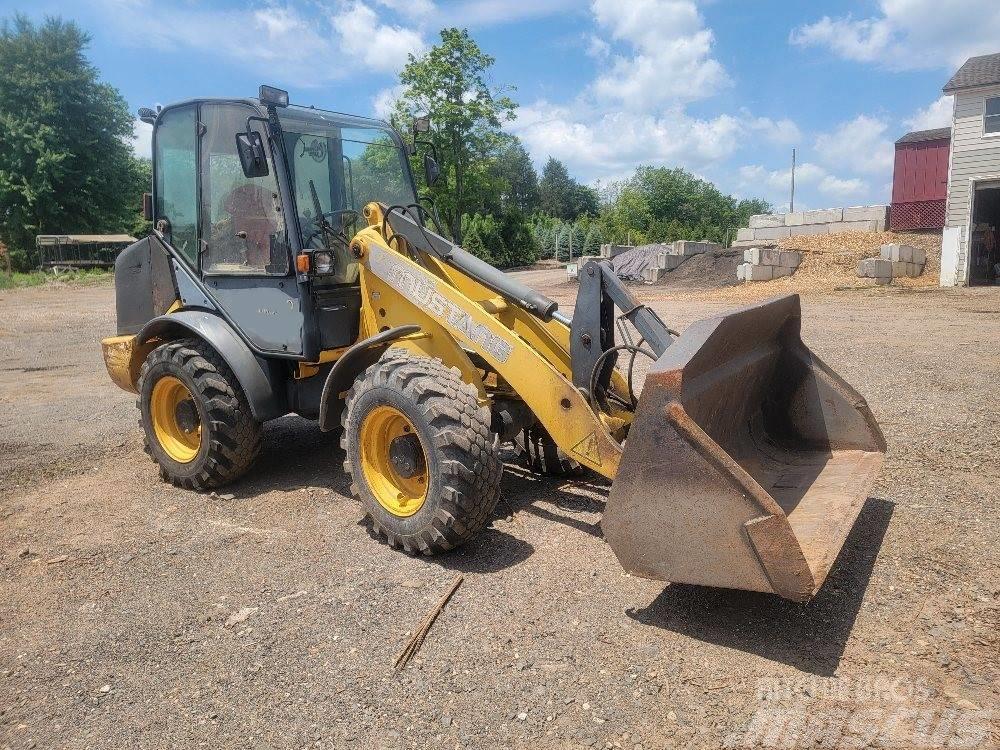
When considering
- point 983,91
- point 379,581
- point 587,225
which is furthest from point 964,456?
point 587,225

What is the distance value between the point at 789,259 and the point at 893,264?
2.90 metres

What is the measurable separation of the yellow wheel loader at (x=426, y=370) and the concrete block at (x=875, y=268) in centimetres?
1780

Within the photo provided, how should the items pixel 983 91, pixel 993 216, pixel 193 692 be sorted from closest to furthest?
1. pixel 193 692
2. pixel 983 91
3. pixel 993 216

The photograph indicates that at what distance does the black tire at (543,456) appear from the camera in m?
5.19

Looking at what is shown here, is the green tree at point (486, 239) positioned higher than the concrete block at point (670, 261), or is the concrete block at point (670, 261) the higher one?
the green tree at point (486, 239)

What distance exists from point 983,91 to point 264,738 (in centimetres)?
2411

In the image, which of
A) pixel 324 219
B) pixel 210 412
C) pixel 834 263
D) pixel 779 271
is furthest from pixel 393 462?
pixel 834 263

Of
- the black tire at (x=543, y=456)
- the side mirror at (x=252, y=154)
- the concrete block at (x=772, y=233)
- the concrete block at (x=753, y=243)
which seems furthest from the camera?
the concrete block at (x=772, y=233)

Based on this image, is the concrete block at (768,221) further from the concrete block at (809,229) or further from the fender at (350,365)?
the fender at (350,365)

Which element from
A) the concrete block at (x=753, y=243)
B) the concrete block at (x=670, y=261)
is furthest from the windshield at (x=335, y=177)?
the concrete block at (x=753, y=243)

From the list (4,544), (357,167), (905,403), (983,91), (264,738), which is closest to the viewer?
(264,738)

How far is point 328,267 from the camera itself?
474 cm

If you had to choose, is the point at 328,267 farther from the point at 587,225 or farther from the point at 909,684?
the point at 587,225

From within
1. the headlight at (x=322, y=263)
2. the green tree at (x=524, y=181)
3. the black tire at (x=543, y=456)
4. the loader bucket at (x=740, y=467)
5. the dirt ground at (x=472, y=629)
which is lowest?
the dirt ground at (x=472, y=629)
